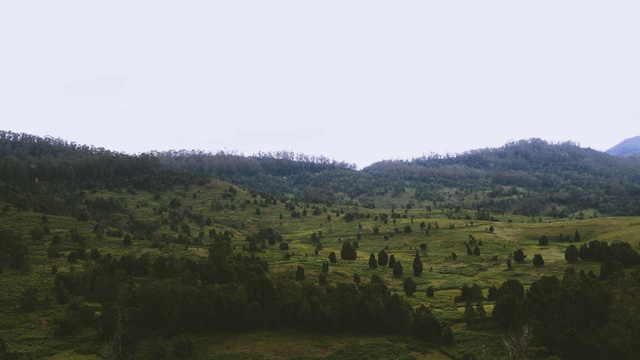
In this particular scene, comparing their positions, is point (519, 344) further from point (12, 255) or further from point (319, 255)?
point (12, 255)

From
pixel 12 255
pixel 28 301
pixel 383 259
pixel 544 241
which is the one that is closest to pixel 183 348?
pixel 28 301

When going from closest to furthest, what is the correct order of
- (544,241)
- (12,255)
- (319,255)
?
(12,255)
(319,255)
(544,241)

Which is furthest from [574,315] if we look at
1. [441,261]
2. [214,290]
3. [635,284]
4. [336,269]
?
[441,261]

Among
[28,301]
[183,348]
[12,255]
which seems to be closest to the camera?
[183,348]

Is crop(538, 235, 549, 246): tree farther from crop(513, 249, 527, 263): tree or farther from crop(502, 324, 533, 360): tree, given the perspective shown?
crop(502, 324, 533, 360): tree

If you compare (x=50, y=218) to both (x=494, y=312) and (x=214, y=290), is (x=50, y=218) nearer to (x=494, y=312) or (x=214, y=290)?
(x=214, y=290)

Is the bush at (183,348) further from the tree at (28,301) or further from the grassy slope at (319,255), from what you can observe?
the tree at (28,301)

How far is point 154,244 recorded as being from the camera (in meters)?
88.4

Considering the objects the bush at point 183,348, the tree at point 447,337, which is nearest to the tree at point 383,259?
the tree at point 447,337

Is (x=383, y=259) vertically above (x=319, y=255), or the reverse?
(x=319, y=255)

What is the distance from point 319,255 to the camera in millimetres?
97500

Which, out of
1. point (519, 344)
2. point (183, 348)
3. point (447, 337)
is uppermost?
point (519, 344)

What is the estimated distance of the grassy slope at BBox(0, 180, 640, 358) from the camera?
4512cm

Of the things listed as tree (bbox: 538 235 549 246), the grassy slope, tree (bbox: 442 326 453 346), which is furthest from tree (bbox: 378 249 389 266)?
tree (bbox: 538 235 549 246)
